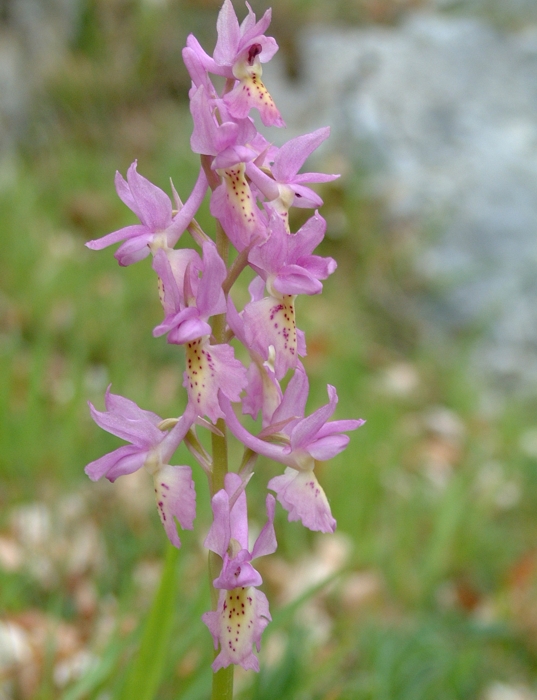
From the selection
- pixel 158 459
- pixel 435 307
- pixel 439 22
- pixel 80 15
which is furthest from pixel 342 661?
pixel 439 22

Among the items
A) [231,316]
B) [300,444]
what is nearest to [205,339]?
[231,316]

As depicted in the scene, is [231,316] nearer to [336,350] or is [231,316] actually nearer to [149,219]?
[149,219]

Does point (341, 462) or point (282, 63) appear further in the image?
point (282, 63)

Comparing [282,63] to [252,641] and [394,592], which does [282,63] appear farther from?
[252,641]

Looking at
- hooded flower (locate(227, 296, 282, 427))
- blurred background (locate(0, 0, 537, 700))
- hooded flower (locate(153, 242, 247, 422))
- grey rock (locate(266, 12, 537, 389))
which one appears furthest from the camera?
grey rock (locate(266, 12, 537, 389))

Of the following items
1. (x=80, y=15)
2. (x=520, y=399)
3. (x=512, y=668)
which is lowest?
(x=520, y=399)

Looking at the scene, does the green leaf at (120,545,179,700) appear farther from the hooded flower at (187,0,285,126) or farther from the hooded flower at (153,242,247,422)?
the hooded flower at (187,0,285,126)

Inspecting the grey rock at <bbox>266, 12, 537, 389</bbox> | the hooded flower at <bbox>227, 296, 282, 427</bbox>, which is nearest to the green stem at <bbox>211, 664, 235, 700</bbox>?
the hooded flower at <bbox>227, 296, 282, 427</bbox>

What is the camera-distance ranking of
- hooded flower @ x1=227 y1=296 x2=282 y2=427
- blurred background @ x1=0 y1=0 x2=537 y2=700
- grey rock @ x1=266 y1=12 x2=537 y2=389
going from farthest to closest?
grey rock @ x1=266 y1=12 x2=537 y2=389, blurred background @ x1=0 y1=0 x2=537 y2=700, hooded flower @ x1=227 y1=296 x2=282 y2=427
